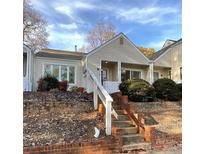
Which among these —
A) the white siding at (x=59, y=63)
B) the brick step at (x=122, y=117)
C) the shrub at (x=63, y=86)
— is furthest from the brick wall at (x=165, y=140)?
the white siding at (x=59, y=63)

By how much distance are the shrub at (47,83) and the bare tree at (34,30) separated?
6995mm

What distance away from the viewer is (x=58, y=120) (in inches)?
296

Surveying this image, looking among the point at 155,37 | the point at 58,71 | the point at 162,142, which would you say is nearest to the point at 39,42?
the point at 58,71

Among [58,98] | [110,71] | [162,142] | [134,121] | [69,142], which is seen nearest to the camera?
[69,142]

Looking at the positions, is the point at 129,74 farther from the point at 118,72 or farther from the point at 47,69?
the point at 47,69

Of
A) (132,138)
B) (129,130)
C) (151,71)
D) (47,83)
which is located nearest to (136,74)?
(151,71)

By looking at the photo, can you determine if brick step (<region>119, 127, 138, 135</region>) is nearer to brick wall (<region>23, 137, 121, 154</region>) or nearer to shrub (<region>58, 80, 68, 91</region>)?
brick wall (<region>23, 137, 121, 154</region>)

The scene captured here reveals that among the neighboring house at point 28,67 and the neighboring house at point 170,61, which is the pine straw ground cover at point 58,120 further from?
the neighboring house at point 170,61

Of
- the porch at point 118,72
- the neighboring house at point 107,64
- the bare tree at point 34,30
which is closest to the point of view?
the neighboring house at point 107,64

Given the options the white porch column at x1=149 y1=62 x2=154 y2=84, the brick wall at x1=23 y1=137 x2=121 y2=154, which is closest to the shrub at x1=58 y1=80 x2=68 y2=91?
the white porch column at x1=149 y1=62 x2=154 y2=84

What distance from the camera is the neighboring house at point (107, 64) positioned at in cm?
1420
